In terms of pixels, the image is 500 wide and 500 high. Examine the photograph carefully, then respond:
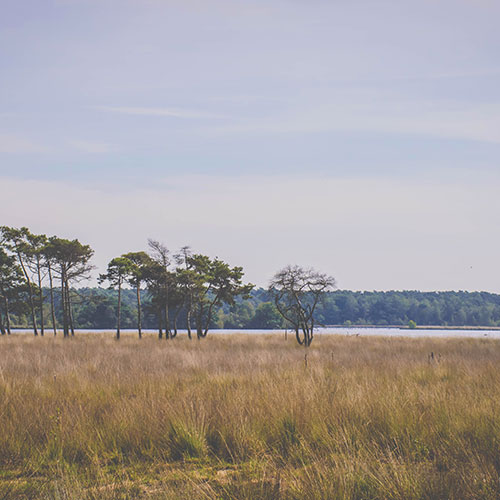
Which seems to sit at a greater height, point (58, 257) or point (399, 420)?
point (58, 257)

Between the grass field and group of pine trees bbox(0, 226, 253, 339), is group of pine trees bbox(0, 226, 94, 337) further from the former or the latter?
the grass field

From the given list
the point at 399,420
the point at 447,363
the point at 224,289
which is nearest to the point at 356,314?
the point at 224,289

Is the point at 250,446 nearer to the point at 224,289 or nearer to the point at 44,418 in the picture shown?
the point at 44,418

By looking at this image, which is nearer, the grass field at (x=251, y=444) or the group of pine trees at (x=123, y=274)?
the grass field at (x=251, y=444)

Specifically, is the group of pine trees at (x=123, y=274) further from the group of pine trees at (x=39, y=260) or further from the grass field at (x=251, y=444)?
the grass field at (x=251, y=444)

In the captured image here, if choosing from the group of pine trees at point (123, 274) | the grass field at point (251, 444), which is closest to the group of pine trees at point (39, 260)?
the group of pine trees at point (123, 274)

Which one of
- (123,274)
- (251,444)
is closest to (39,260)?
(123,274)

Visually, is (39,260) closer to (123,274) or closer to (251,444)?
(123,274)

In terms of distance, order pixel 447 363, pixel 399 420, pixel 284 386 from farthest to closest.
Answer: pixel 447 363 < pixel 284 386 < pixel 399 420

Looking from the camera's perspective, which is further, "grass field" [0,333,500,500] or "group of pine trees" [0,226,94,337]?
"group of pine trees" [0,226,94,337]

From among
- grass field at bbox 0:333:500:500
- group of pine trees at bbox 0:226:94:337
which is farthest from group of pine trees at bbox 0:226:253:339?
grass field at bbox 0:333:500:500

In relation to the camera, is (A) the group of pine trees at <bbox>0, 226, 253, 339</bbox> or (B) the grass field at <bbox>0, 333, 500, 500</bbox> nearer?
(B) the grass field at <bbox>0, 333, 500, 500</bbox>

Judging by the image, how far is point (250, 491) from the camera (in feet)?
13.8

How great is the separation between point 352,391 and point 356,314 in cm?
14433
